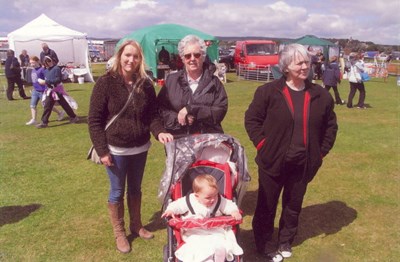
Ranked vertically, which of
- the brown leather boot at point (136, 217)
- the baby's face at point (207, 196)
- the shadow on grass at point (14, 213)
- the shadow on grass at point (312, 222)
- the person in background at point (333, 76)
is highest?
the person in background at point (333, 76)

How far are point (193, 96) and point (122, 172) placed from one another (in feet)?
3.37

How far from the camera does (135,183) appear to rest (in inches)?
151

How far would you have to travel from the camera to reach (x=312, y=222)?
463 cm

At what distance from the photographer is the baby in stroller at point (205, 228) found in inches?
112

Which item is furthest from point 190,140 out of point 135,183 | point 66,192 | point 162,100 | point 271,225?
point 66,192

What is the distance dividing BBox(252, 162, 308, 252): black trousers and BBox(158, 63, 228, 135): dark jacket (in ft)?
2.37

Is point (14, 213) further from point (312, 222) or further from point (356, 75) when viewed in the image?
point (356, 75)

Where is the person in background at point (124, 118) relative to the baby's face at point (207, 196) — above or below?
above

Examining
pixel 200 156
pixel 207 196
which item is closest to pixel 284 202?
pixel 200 156

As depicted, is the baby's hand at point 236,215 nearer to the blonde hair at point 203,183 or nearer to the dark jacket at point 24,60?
the blonde hair at point 203,183

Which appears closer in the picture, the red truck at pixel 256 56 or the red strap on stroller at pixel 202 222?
the red strap on stroller at pixel 202 222

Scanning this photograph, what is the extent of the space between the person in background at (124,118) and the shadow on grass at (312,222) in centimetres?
144

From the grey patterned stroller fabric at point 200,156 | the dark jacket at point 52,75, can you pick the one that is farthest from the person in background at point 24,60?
the grey patterned stroller fabric at point 200,156

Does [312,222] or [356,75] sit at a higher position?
[356,75]
